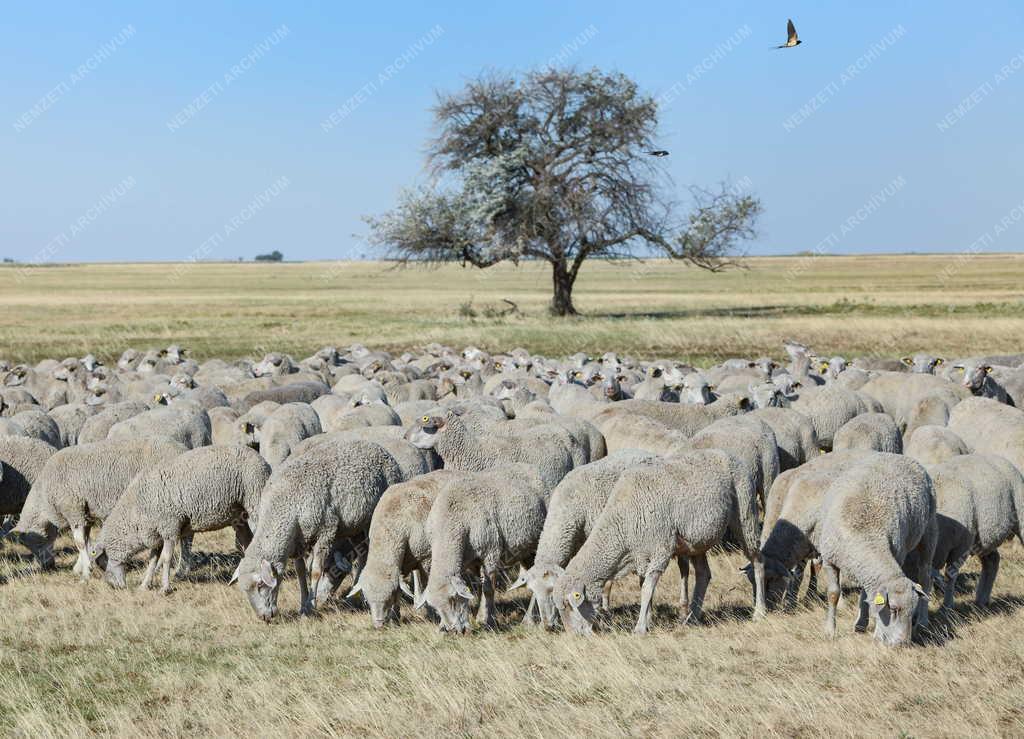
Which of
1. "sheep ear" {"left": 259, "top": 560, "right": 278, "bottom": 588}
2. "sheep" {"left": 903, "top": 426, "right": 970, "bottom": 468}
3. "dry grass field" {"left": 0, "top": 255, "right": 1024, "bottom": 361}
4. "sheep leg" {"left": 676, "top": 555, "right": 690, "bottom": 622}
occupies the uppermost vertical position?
"sheep" {"left": 903, "top": 426, "right": 970, "bottom": 468}

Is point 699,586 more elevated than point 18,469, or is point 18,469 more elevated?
point 18,469

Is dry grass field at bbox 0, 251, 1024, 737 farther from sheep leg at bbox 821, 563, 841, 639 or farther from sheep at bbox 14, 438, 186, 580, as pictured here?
sheep at bbox 14, 438, 186, 580

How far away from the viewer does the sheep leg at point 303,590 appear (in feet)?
30.8

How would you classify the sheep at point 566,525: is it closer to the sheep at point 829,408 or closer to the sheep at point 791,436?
the sheep at point 791,436

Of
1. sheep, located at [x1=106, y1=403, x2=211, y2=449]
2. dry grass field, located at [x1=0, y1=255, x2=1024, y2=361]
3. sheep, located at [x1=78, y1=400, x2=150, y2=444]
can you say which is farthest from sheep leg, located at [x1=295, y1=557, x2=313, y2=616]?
dry grass field, located at [x1=0, y1=255, x2=1024, y2=361]

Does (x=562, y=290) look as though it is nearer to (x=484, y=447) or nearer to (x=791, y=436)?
(x=791, y=436)

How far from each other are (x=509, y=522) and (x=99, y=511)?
14.2 feet

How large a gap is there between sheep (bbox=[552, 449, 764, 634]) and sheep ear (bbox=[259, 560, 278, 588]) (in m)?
2.28

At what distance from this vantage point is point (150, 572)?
1023 cm


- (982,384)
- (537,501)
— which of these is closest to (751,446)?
(537,501)

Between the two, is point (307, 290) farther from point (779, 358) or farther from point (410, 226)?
point (779, 358)

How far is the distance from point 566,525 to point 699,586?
1189 millimetres

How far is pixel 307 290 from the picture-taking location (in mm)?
89438

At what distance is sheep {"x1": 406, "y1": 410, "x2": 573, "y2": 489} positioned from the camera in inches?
435
